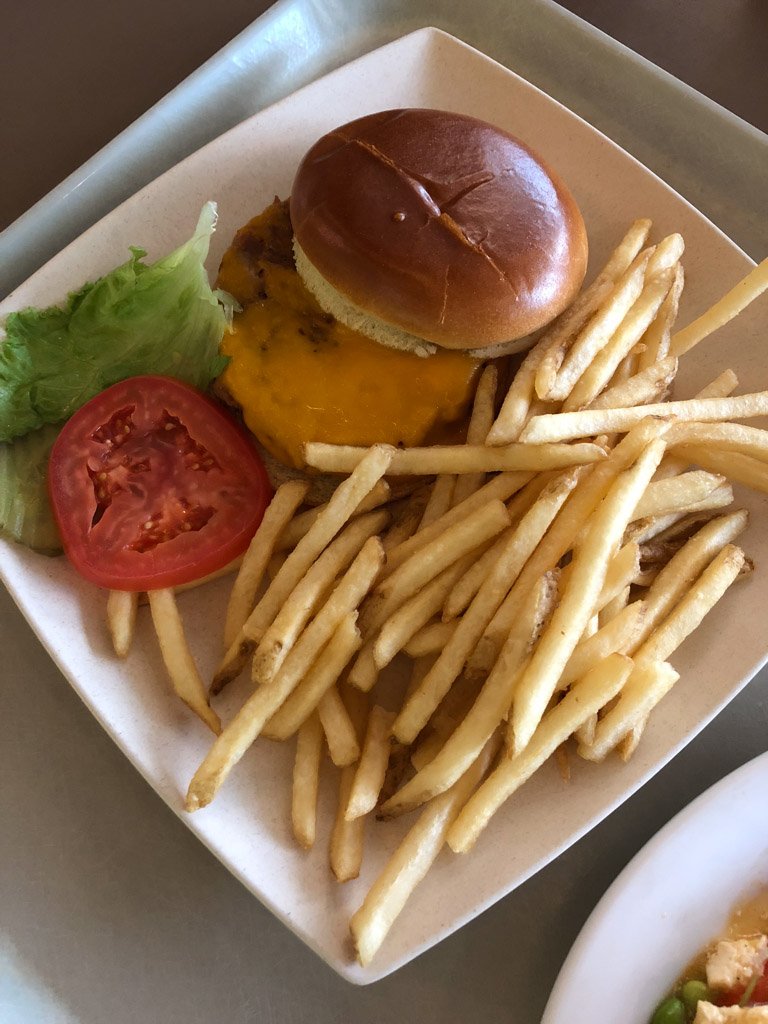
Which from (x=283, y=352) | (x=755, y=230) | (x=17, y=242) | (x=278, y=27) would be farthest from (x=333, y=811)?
(x=278, y=27)

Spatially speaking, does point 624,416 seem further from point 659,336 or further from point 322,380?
point 322,380

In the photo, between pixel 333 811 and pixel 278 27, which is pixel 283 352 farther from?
pixel 278 27

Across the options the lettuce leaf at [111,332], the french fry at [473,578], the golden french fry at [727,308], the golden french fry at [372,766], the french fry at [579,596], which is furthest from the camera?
the lettuce leaf at [111,332]

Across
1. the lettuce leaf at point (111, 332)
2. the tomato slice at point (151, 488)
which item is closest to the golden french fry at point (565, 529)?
the tomato slice at point (151, 488)

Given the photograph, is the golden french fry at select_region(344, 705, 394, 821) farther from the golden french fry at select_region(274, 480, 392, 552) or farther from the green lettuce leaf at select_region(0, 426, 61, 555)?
the green lettuce leaf at select_region(0, 426, 61, 555)

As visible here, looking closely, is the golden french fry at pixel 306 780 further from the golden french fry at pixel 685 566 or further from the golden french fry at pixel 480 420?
Result: the golden french fry at pixel 685 566

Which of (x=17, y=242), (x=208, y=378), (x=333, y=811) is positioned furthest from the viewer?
(x=17, y=242)

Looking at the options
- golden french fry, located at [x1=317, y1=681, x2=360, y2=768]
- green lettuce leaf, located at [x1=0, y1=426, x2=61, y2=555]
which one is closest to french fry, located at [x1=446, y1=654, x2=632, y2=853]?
golden french fry, located at [x1=317, y1=681, x2=360, y2=768]
